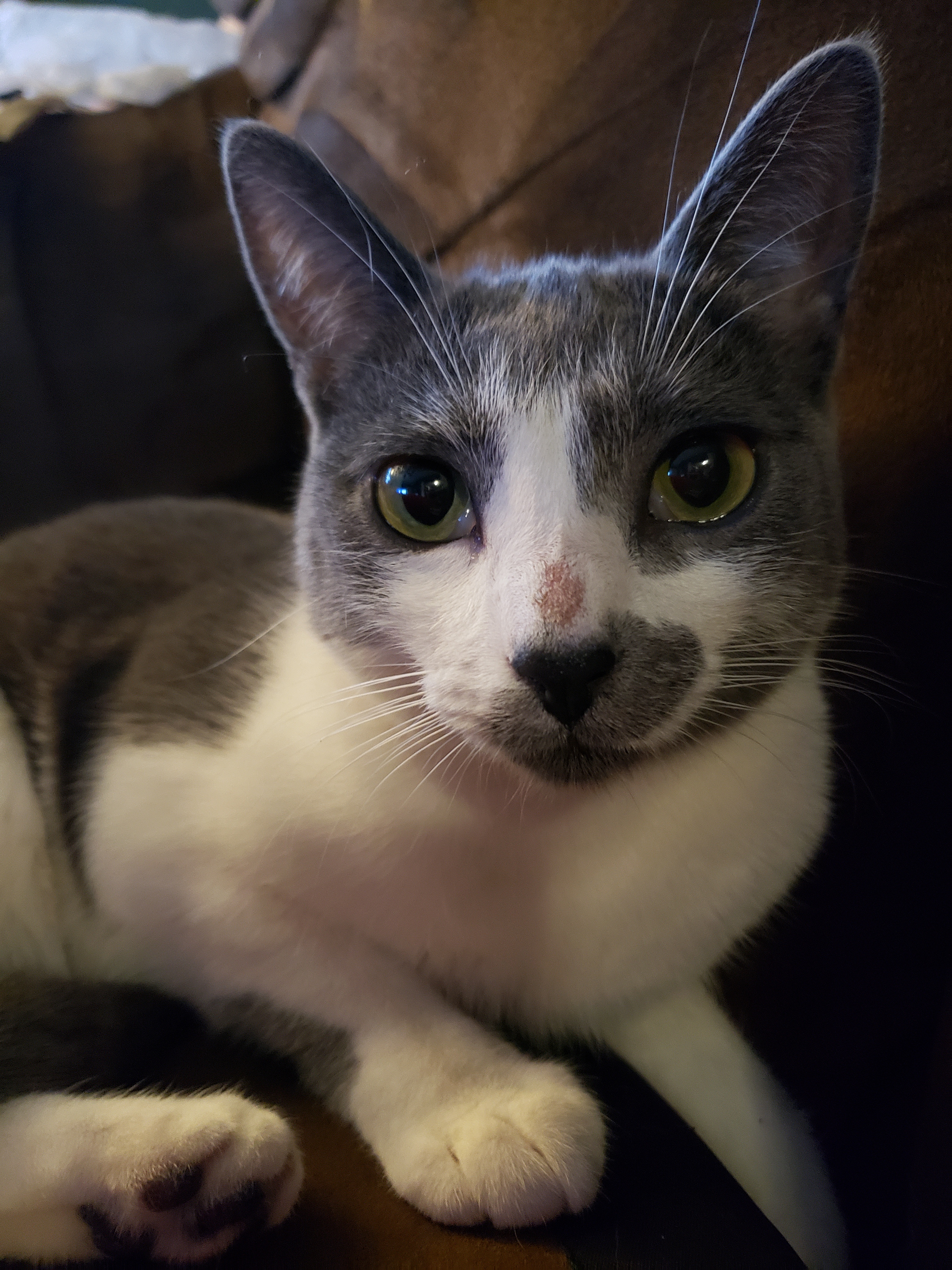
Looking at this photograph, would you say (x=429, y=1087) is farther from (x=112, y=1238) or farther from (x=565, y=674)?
(x=565, y=674)

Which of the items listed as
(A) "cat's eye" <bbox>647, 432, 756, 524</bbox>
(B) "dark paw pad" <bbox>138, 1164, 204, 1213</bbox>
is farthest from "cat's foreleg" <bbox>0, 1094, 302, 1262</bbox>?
(A) "cat's eye" <bbox>647, 432, 756, 524</bbox>

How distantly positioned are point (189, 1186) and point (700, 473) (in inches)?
26.6

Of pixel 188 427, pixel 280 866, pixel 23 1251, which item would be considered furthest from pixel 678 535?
pixel 188 427

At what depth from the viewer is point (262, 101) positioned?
1.56 meters

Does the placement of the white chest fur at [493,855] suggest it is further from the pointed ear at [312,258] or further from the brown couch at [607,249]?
the pointed ear at [312,258]

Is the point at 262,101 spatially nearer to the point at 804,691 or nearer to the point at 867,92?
the point at 867,92

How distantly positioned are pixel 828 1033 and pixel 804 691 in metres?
0.35

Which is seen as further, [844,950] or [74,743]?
[74,743]

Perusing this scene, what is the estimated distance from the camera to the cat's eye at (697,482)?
0.67 metres

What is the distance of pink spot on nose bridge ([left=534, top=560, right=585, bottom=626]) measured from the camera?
566 millimetres

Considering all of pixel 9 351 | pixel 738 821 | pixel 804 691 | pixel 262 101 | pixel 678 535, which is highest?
pixel 262 101

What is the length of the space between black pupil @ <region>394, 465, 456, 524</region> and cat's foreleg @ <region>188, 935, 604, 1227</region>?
1.47ft

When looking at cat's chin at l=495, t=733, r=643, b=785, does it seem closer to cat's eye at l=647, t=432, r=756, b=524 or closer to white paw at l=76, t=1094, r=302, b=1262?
cat's eye at l=647, t=432, r=756, b=524

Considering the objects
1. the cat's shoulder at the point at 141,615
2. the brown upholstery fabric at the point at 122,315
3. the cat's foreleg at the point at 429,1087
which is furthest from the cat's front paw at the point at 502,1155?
the brown upholstery fabric at the point at 122,315
